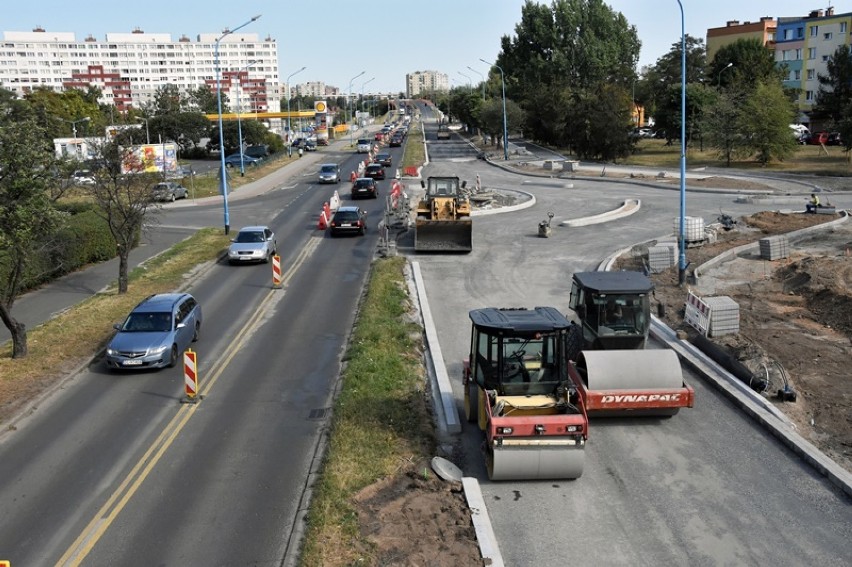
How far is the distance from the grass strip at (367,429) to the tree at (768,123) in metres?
48.1

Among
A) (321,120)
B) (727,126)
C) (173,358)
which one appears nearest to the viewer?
(173,358)

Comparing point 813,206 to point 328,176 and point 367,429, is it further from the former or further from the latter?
point 328,176

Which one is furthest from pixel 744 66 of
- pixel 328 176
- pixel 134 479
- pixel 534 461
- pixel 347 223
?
pixel 134 479

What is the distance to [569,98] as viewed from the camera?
80250mm

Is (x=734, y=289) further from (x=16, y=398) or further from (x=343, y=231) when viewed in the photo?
(x=16, y=398)

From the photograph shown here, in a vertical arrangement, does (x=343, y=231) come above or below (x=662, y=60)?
below

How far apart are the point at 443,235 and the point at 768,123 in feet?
131

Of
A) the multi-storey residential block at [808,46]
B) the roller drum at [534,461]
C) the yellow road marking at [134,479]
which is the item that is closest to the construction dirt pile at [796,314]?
the roller drum at [534,461]

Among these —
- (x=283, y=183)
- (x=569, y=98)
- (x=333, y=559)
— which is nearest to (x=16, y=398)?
(x=333, y=559)

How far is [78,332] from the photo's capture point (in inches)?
827

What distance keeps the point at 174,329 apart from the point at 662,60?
8118 cm

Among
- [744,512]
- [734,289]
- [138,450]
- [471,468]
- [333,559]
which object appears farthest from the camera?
[734,289]

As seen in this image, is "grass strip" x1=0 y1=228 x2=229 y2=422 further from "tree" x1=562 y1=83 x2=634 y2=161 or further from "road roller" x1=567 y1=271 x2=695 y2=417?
"tree" x1=562 y1=83 x2=634 y2=161

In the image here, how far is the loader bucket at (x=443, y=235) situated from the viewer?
103ft
